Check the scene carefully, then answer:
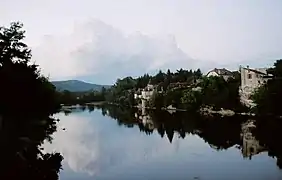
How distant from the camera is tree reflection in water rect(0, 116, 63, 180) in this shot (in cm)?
1897

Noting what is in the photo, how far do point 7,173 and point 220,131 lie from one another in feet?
85.1

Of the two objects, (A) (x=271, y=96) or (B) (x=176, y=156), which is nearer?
Answer: (B) (x=176, y=156)

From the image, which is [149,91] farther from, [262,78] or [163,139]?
[163,139]

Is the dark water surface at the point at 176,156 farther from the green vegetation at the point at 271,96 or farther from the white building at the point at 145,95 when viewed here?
the white building at the point at 145,95

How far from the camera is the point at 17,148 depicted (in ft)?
84.2

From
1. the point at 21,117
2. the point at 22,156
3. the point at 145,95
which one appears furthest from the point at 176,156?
the point at 145,95

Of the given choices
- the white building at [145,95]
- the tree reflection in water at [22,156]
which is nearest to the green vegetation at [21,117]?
the tree reflection in water at [22,156]

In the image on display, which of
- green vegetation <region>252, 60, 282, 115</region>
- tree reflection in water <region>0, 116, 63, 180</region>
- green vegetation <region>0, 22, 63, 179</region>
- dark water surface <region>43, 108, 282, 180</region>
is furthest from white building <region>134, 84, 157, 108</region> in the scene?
tree reflection in water <region>0, 116, 63, 180</region>

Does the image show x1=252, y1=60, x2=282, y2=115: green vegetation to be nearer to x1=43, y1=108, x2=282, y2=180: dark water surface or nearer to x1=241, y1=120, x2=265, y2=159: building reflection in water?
x1=43, y1=108, x2=282, y2=180: dark water surface

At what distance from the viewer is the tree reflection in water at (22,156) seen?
62.2ft

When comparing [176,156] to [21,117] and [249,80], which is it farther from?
[249,80]

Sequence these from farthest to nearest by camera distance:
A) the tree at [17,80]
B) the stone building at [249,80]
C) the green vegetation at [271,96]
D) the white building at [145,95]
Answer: the white building at [145,95] < the stone building at [249,80] < the green vegetation at [271,96] < the tree at [17,80]

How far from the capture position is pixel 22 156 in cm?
2302

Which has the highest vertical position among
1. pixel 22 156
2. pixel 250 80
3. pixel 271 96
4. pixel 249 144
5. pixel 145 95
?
pixel 250 80
